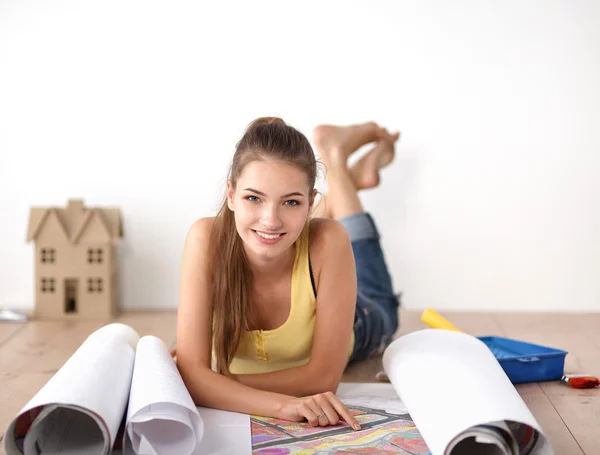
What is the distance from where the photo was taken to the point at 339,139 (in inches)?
98.8

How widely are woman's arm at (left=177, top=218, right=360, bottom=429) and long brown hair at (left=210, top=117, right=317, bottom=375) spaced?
0.10ft

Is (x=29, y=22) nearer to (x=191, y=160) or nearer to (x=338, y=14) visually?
(x=191, y=160)

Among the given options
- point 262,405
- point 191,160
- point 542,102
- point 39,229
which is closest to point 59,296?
point 39,229

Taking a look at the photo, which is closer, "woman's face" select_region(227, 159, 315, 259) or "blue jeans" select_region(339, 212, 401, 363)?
"woman's face" select_region(227, 159, 315, 259)

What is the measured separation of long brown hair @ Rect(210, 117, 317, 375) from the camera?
1576 mm

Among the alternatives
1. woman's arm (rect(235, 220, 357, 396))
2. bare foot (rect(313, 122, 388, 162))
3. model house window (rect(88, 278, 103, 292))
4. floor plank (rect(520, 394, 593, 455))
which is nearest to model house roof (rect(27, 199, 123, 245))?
model house window (rect(88, 278, 103, 292))

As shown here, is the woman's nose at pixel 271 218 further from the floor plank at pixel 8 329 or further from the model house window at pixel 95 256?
the model house window at pixel 95 256

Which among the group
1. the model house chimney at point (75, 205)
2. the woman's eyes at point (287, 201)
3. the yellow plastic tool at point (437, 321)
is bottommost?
the yellow plastic tool at point (437, 321)

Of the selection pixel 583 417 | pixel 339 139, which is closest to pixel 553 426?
pixel 583 417

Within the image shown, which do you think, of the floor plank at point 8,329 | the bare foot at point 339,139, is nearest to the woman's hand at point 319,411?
the bare foot at point 339,139

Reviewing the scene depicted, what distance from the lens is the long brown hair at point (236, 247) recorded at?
1.58m

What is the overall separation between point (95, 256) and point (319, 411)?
1.45m

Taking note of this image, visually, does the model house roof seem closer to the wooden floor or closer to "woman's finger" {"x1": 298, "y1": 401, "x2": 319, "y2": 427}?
the wooden floor

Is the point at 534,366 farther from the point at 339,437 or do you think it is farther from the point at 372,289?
the point at 339,437
